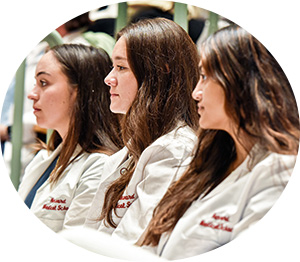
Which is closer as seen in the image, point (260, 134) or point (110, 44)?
point (260, 134)

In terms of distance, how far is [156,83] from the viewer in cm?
132

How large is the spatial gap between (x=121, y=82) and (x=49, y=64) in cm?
19

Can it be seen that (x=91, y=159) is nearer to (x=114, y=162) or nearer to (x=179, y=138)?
(x=114, y=162)

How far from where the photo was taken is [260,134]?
1.24m

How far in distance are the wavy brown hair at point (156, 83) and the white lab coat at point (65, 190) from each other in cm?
6

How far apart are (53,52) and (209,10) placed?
384mm

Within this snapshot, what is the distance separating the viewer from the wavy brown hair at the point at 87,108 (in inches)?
54.7

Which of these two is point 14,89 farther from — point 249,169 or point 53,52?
point 249,169

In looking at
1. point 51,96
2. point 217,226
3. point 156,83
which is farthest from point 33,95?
point 217,226

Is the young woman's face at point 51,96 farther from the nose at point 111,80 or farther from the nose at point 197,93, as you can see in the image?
the nose at point 197,93

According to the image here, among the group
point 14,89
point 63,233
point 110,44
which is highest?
point 110,44

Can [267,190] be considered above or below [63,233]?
above

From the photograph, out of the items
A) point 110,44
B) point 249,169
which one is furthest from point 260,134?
point 110,44

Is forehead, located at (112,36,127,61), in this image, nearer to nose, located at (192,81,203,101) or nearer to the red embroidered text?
nose, located at (192,81,203,101)
